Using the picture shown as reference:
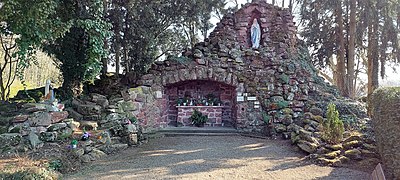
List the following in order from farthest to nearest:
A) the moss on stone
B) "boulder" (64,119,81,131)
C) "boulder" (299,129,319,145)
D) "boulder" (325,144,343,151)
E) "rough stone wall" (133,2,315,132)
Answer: "rough stone wall" (133,2,315,132) → the moss on stone → "boulder" (299,129,319,145) → "boulder" (64,119,81,131) → "boulder" (325,144,343,151)

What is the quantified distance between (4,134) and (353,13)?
35.2 ft

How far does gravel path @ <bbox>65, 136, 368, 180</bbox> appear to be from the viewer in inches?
175

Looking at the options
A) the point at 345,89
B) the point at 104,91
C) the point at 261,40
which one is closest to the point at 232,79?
the point at 261,40

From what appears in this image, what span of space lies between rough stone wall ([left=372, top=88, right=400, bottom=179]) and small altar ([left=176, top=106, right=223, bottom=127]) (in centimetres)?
495

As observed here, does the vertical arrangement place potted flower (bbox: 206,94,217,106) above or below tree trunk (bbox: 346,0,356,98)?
below

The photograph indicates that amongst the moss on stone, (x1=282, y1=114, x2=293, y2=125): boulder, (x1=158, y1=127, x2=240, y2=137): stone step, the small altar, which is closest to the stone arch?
the small altar

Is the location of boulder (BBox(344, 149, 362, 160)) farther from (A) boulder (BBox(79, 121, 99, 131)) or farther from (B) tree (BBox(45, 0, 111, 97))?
(B) tree (BBox(45, 0, 111, 97))

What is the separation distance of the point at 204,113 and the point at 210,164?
396 cm

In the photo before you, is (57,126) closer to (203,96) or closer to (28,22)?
(28,22)

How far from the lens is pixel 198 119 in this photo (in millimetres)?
8750

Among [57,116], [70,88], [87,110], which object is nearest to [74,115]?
[87,110]

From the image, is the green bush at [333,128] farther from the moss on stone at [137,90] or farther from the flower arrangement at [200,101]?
the moss on stone at [137,90]

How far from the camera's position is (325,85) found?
946 cm

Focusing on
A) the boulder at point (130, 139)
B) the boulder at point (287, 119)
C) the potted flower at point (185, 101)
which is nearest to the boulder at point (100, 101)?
the boulder at point (130, 139)
